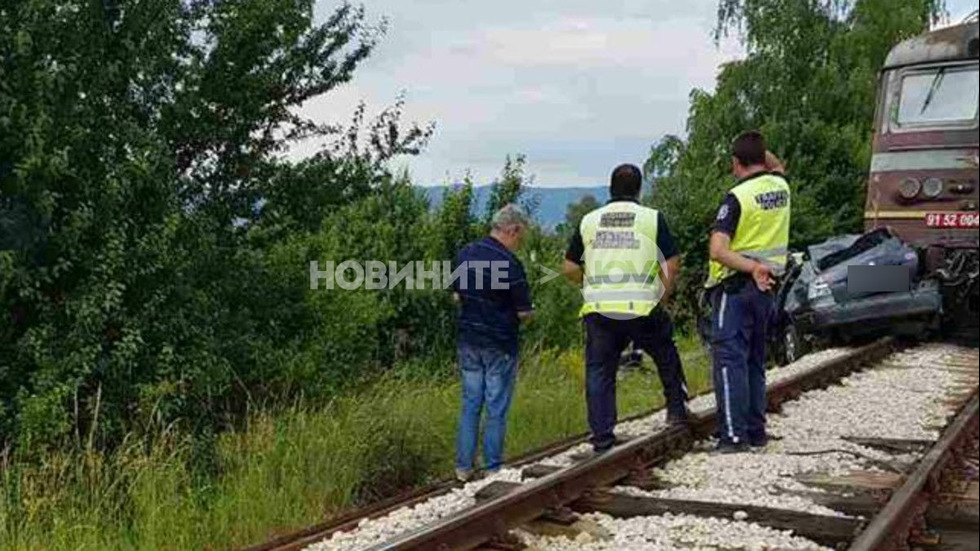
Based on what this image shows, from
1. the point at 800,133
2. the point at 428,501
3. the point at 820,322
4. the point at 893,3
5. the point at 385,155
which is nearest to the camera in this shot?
the point at 428,501

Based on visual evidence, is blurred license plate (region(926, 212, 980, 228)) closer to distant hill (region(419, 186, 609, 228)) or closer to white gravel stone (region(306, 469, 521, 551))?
distant hill (region(419, 186, 609, 228))

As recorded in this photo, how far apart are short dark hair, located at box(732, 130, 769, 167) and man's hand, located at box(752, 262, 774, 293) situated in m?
0.62

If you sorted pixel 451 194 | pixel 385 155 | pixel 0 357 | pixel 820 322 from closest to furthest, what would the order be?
1. pixel 0 357
2. pixel 385 155
3. pixel 820 322
4. pixel 451 194

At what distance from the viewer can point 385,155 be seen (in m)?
11.2

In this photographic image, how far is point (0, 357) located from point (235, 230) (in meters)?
2.57

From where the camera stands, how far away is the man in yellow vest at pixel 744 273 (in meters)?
6.63

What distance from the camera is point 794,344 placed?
13992 mm

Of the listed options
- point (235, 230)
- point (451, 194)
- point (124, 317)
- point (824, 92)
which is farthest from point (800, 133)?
point (124, 317)

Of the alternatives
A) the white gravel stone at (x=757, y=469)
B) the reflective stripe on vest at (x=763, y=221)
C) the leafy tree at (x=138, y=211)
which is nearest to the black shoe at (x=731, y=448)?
the white gravel stone at (x=757, y=469)

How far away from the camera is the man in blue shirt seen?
6.88m

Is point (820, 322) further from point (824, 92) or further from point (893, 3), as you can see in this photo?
point (893, 3)

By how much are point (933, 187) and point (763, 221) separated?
23.9ft

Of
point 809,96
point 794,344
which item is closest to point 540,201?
point 794,344

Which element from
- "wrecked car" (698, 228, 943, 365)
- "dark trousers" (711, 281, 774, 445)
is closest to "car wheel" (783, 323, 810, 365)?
"wrecked car" (698, 228, 943, 365)
